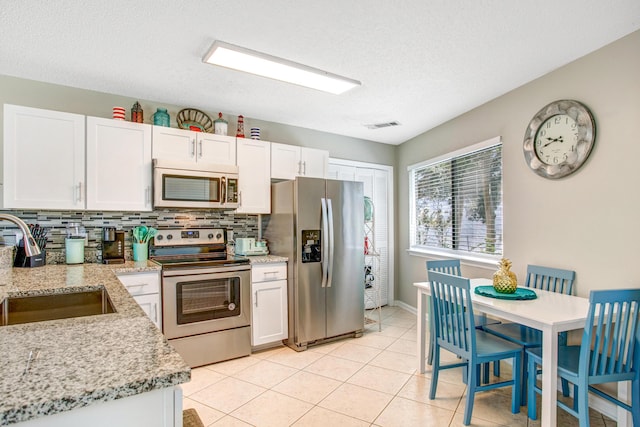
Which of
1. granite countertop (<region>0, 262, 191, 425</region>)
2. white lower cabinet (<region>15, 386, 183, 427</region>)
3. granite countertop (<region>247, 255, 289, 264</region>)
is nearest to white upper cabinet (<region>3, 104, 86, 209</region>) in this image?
granite countertop (<region>247, 255, 289, 264</region>)

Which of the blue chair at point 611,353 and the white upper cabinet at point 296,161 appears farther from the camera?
the white upper cabinet at point 296,161

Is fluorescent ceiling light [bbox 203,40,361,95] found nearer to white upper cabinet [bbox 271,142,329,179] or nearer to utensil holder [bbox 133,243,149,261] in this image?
white upper cabinet [bbox 271,142,329,179]

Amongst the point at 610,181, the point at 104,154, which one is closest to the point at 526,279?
the point at 610,181

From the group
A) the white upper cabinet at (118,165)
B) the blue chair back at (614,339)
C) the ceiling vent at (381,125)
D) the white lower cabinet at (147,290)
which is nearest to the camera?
the blue chair back at (614,339)

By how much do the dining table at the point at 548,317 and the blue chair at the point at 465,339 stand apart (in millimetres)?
173

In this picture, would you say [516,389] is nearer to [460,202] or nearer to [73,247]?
[460,202]

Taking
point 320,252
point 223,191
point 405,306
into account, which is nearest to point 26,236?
point 223,191

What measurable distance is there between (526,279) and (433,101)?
1847 millimetres

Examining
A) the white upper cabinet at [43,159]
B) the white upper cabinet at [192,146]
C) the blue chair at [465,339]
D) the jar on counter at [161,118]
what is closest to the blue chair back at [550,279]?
A: the blue chair at [465,339]

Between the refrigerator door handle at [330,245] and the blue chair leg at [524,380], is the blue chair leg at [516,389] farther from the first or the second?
A: the refrigerator door handle at [330,245]

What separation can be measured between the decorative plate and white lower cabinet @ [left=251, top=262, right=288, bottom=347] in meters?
1.54

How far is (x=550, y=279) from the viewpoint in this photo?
268 cm

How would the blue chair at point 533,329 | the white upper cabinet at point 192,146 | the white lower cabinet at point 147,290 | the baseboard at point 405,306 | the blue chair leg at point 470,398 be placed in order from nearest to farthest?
the blue chair leg at point 470,398 → the blue chair at point 533,329 → the white lower cabinet at point 147,290 → the white upper cabinet at point 192,146 → the baseboard at point 405,306

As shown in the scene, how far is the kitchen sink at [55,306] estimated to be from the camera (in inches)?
63.8
